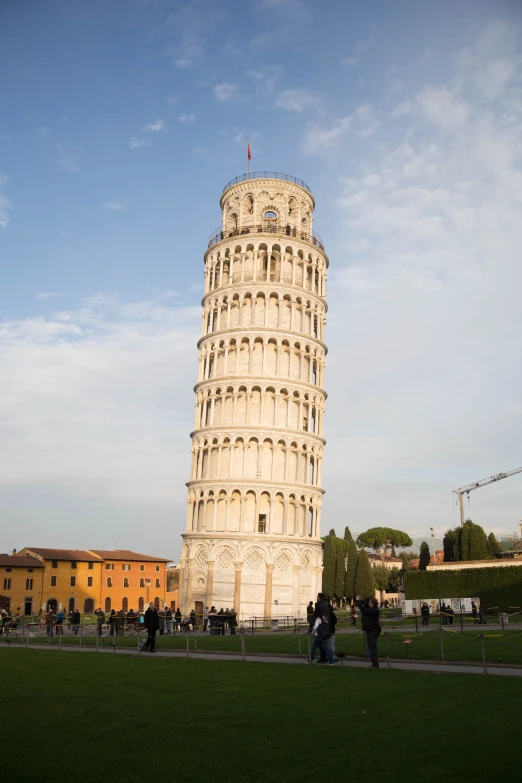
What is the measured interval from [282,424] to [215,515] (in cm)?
986

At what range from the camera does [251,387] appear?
60969mm

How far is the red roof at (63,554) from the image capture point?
96.8m

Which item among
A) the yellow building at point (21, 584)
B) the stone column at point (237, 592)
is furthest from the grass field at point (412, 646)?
the yellow building at point (21, 584)

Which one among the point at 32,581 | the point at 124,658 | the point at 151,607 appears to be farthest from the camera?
the point at 32,581

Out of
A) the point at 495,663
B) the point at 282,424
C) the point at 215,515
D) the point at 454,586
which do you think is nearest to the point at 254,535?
the point at 215,515

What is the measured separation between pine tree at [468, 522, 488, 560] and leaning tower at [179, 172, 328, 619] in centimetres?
2673

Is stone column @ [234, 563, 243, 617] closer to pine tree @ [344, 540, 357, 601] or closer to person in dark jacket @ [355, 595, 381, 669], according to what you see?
pine tree @ [344, 540, 357, 601]

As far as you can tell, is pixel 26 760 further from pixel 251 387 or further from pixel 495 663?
pixel 251 387

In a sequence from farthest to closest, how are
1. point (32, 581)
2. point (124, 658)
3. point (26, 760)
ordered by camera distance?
point (32, 581) → point (124, 658) → point (26, 760)

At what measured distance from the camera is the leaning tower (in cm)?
5822

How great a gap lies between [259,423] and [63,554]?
52.0 metres

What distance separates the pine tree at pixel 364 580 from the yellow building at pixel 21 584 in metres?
42.9

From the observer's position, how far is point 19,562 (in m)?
92.8

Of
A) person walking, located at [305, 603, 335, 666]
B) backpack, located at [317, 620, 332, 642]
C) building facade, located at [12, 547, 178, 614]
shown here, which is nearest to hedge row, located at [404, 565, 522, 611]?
person walking, located at [305, 603, 335, 666]
